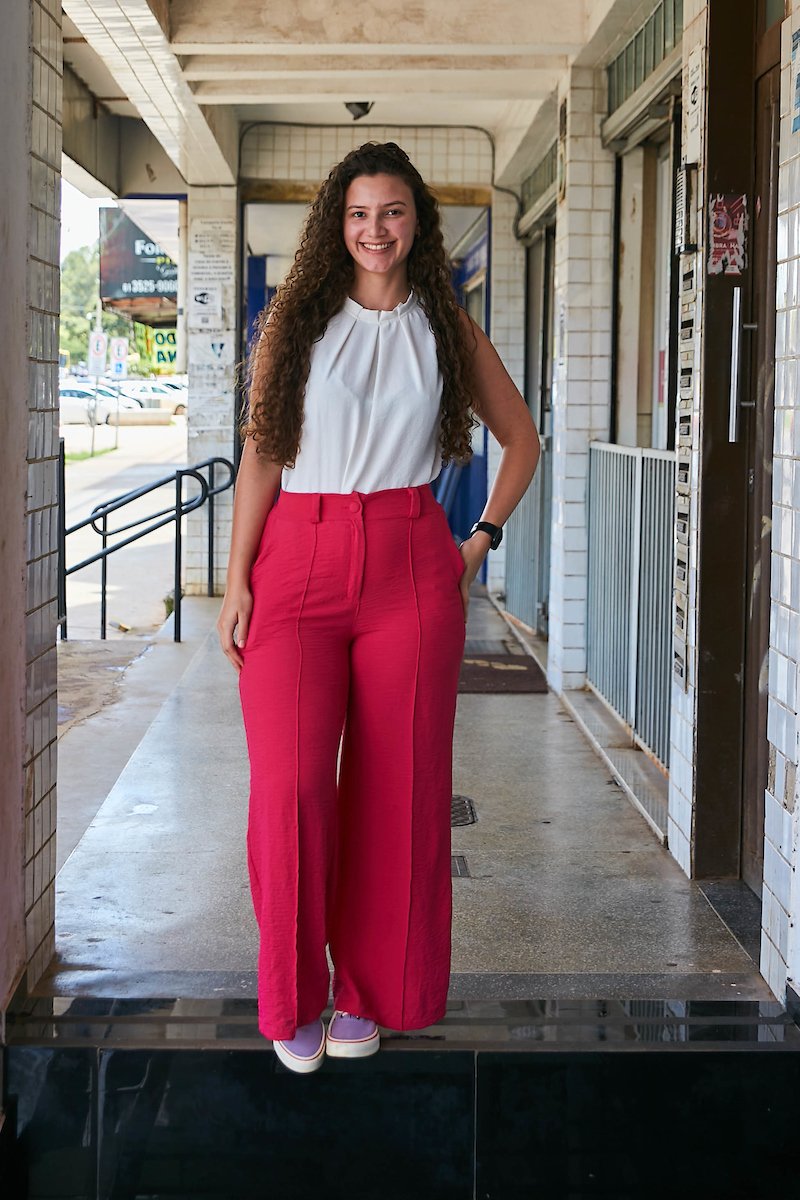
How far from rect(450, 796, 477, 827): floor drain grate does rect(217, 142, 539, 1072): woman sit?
1.76 m

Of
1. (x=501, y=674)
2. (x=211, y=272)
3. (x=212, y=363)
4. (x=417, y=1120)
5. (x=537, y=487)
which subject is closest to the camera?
(x=417, y=1120)

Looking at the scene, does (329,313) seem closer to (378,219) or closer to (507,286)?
(378,219)

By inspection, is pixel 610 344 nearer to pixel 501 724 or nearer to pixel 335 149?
pixel 501 724

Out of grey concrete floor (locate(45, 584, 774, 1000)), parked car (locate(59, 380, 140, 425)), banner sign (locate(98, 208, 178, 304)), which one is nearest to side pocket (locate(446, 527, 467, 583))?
grey concrete floor (locate(45, 584, 774, 1000))

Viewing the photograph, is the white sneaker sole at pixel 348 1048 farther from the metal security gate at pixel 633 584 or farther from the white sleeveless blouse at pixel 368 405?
the metal security gate at pixel 633 584

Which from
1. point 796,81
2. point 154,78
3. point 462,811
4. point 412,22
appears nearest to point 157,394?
point 154,78

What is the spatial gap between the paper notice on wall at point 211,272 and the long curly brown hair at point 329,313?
7198 mm

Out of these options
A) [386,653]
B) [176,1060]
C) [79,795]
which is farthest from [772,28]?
[79,795]

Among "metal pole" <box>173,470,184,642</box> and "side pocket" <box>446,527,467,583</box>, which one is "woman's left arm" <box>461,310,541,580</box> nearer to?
"side pocket" <box>446,527,467,583</box>

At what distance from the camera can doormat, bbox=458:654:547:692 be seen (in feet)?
20.6

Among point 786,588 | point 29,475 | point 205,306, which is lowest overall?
point 786,588

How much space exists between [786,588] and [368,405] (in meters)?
0.91

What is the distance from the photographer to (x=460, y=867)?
373 cm

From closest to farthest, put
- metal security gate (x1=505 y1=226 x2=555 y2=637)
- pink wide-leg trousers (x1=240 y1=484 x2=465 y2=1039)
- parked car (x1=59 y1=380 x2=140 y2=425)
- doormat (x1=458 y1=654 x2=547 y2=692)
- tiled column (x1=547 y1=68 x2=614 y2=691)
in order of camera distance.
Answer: pink wide-leg trousers (x1=240 y1=484 x2=465 y2=1039) → tiled column (x1=547 y1=68 x2=614 y2=691) → doormat (x1=458 y1=654 x2=547 y2=692) → metal security gate (x1=505 y1=226 x2=555 y2=637) → parked car (x1=59 y1=380 x2=140 y2=425)
